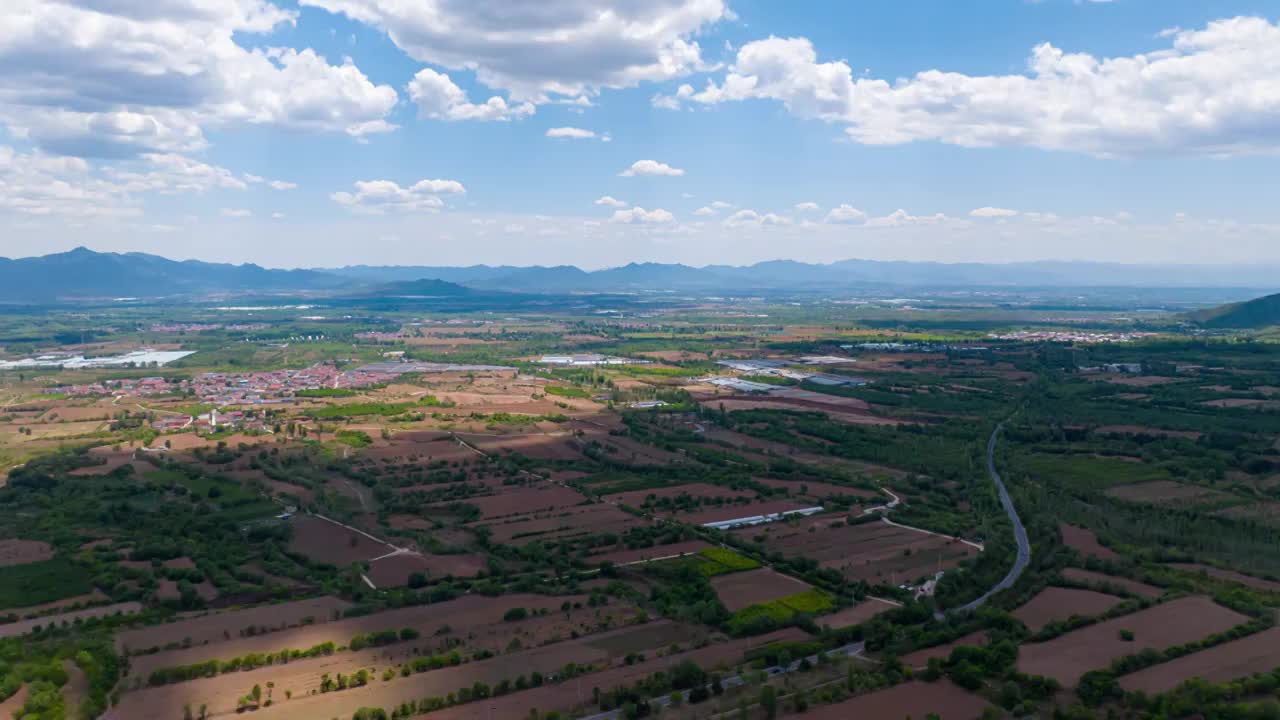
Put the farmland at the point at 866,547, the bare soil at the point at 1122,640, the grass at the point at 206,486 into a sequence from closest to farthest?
the bare soil at the point at 1122,640, the farmland at the point at 866,547, the grass at the point at 206,486

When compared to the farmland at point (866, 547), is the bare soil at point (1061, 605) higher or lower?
higher

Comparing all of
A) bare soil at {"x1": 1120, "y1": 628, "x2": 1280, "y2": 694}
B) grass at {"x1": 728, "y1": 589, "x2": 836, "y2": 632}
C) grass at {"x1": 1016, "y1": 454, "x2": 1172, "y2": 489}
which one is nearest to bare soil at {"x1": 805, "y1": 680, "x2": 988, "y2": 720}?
bare soil at {"x1": 1120, "y1": 628, "x2": 1280, "y2": 694}

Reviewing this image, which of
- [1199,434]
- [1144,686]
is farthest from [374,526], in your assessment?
[1199,434]

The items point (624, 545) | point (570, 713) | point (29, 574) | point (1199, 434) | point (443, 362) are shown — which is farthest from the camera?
point (443, 362)

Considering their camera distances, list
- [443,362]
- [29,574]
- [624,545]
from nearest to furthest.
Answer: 1. [29,574]
2. [624,545]
3. [443,362]

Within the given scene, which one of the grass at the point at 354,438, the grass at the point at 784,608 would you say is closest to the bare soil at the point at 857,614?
→ the grass at the point at 784,608

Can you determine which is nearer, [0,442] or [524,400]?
[0,442]

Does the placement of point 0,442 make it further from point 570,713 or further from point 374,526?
point 570,713

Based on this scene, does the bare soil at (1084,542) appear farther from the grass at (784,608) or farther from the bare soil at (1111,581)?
the grass at (784,608)
